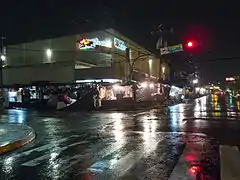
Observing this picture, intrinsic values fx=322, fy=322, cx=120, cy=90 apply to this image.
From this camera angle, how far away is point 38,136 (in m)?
13.8

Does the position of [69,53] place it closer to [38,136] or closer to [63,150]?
[38,136]

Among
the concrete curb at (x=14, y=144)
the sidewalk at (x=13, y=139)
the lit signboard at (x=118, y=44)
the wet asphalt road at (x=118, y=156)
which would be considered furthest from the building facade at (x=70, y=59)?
the wet asphalt road at (x=118, y=156)

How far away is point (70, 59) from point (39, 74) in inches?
222

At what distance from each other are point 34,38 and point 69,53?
24.9ft

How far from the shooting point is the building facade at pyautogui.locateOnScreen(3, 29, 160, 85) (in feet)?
130

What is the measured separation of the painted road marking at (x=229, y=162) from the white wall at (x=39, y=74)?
3201 centimetres

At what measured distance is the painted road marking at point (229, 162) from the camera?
6.56 meters

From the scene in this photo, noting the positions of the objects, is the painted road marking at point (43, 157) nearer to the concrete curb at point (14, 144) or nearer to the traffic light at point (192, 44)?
the concrete curb at point (14, 144)

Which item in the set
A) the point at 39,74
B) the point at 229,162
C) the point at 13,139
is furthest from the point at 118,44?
the point at 229,162

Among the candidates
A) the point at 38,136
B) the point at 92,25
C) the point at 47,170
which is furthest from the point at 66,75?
the point at 47,170

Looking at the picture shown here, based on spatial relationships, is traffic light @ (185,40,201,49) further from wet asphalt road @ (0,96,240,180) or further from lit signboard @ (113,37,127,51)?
lit signboard @ (113,37,127,51)

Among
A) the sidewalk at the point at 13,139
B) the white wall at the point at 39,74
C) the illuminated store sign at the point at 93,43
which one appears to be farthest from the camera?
the white wall at the point at 39,74

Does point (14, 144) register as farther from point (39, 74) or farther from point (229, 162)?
point (39, 74)

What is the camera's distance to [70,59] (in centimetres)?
4075
